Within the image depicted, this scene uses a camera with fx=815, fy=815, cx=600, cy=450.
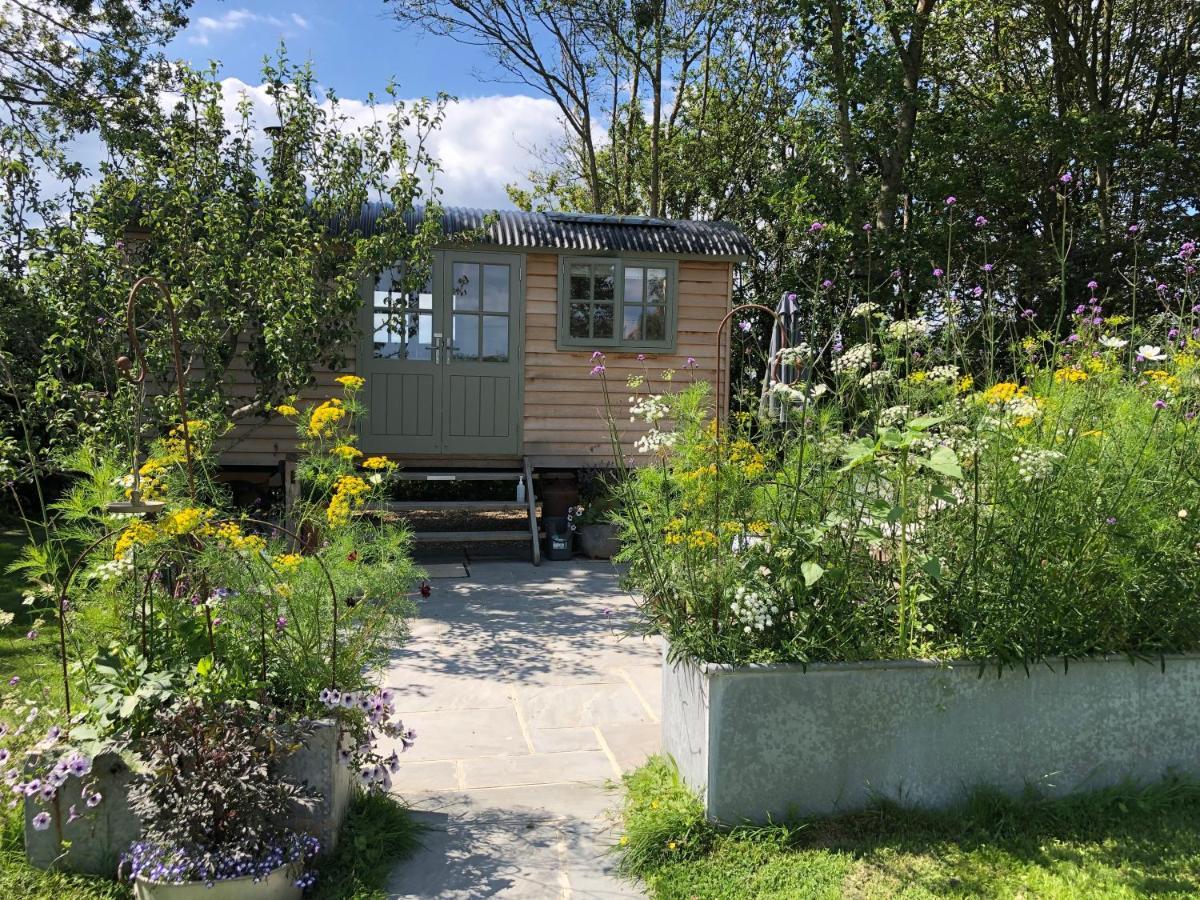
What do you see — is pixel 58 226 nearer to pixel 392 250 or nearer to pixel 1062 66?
pixel 392 250

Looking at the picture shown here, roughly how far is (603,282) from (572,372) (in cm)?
97

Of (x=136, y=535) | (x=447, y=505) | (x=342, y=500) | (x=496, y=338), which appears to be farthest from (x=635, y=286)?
(x=136, y=535)

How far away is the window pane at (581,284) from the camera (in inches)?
325

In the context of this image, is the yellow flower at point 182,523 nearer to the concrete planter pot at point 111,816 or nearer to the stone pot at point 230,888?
the concrete planter pot at point 111,816

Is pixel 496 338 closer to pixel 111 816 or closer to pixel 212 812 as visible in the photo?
pixel 111 816

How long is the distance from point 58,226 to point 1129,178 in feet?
45.4

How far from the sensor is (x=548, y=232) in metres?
8.08

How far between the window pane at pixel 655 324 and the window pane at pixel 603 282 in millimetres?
441

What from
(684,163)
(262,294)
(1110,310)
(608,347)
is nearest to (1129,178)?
(1110,310)

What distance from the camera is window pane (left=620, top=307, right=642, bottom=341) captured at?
27.3ft

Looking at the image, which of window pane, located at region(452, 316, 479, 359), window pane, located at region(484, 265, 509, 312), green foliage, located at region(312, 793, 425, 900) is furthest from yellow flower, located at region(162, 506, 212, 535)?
window pane, located at region(484, 265, 509, 312)

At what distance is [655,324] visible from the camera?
839 cm

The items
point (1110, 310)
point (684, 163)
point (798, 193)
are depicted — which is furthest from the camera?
point (684, 163)

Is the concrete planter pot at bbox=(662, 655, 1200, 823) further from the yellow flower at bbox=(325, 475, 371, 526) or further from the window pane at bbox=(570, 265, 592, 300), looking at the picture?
Result: the window pane at bbox=(570, 265, 592, 300)
